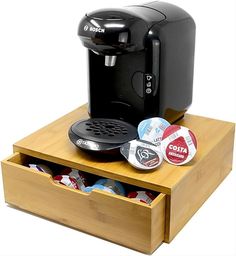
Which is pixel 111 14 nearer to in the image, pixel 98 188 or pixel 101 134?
pixel 101 134

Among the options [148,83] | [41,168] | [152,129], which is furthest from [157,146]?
[41,168]

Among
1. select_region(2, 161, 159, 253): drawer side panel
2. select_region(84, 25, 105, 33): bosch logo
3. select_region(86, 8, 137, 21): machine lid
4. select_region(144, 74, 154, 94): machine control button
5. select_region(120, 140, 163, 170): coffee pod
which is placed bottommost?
select_region(2, 161, 159, 253): drawer side panel

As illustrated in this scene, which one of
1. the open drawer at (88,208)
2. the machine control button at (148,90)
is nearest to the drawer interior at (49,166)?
the open drawer at (88,208)

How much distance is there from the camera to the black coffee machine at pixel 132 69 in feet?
4.16

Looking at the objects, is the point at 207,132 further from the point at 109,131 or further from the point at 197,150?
the point at 109,131

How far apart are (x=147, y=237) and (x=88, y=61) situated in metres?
0.48

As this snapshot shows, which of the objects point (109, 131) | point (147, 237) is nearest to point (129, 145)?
point (109, 131)

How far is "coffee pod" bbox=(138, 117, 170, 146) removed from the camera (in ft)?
4.37

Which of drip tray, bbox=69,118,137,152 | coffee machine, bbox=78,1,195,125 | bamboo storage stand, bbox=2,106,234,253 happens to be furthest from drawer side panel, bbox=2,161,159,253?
Answer: coffee machine, bbox=78,1,195,125

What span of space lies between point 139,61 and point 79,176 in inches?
12.0

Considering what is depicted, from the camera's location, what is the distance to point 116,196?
119 centimetres

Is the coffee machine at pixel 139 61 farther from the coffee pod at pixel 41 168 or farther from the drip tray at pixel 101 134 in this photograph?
the coffee pod at pixel 41 168

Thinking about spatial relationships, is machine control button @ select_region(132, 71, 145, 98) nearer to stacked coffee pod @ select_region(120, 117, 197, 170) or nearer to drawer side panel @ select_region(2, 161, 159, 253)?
stacked coffee pod @ select_region(120, 117, 197, 170)

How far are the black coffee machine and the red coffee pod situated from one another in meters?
0.08
